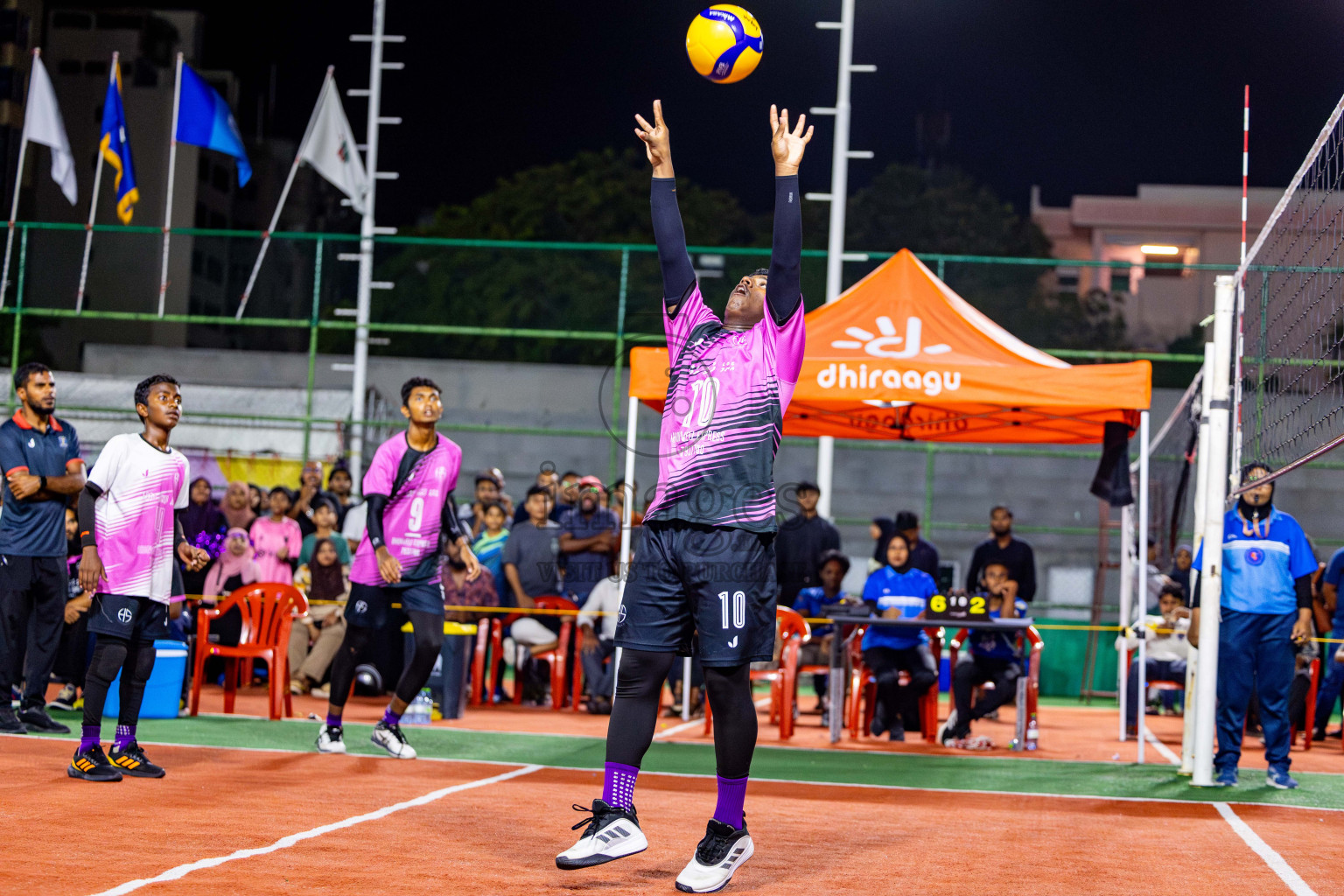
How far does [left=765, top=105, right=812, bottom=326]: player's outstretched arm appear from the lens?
4719 millimetres

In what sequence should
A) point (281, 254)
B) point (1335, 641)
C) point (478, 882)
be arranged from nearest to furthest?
point (478, 882) → point (1335, 641) → point (281, 254)

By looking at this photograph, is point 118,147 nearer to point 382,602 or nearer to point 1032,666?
point 382,602

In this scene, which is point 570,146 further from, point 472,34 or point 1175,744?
point 1175,744

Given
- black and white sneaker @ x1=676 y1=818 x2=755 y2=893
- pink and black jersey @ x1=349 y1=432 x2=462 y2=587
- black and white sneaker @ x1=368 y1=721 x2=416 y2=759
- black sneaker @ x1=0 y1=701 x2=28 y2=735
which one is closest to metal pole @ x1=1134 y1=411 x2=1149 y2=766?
pink and black jersey @ x1=349 y1=432 x2=462 y2=587

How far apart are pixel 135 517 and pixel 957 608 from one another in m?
6.14

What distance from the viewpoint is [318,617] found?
1308 cm

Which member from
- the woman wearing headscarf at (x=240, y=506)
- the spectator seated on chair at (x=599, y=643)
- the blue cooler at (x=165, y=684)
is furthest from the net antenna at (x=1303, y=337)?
the woman wearing headscarf at (x=240, y=506)

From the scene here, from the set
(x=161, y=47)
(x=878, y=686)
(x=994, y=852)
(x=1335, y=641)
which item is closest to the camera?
(x=994, y=852)

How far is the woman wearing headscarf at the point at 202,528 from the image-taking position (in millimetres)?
12633

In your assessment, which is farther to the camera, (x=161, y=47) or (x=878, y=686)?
(x=161, y=47)

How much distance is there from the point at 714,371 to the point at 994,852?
224cm

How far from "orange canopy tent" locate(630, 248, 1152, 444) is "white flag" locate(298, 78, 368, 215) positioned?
10725mm

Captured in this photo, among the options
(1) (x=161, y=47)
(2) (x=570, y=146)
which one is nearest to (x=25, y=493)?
(2) (x=570, y=146)

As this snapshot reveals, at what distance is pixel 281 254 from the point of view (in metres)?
19.2
